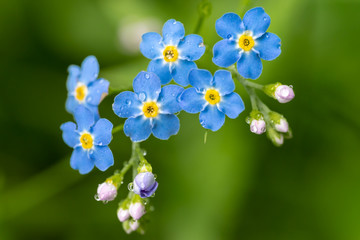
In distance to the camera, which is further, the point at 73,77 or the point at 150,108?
the point at 73,77

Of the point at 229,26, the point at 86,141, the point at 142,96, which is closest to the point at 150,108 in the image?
the point at 142,96

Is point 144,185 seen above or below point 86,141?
below

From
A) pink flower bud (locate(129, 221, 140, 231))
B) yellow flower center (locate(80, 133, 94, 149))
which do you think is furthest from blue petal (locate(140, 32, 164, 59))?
pink flower bud (locate(129, 221, 140, 231))

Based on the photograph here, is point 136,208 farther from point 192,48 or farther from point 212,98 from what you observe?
point 192,48

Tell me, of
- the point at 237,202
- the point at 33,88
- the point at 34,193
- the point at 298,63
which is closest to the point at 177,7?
the point at 298,63

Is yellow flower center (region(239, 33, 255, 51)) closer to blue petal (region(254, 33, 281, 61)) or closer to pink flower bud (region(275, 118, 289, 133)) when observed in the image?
blue petal (region(254, 33, 281, 61))

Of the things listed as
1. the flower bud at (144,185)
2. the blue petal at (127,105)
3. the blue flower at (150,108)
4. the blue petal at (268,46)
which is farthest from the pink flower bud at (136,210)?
the blue petal at (268,46)

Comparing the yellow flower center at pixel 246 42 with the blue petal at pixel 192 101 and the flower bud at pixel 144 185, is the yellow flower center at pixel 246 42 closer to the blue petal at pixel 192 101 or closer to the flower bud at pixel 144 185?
the blue petal at pixel 192 101
